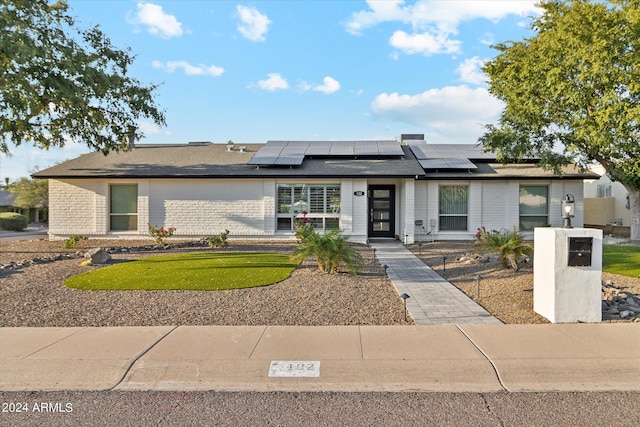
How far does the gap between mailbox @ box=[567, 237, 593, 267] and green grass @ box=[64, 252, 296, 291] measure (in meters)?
5.73

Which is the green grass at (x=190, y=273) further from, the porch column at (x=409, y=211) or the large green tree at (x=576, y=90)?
the large green tree at (x=576, y=90)

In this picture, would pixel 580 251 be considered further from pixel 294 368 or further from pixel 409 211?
pixel 409 211

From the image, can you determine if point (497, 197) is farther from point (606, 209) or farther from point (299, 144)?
point (606, 209)

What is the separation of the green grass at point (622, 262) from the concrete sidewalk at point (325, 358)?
196 inches

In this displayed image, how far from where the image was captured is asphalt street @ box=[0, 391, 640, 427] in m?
3.54

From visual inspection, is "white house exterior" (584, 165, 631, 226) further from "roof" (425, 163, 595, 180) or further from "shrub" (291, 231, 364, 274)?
"shrub" (291, 231, 364, 274)

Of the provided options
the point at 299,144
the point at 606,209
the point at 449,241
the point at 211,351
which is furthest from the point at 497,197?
the point at 211,351

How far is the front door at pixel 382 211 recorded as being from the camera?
61.7 feet

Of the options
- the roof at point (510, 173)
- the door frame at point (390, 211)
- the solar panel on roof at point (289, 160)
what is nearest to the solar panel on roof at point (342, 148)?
the solar panel on roof at point (289, 160)

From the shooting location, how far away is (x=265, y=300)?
7.48 metres

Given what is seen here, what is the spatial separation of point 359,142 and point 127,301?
53.6ft

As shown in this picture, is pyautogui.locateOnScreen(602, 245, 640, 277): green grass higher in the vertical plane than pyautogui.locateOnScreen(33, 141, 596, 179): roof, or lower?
lower

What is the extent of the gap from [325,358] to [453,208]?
47.5 feet

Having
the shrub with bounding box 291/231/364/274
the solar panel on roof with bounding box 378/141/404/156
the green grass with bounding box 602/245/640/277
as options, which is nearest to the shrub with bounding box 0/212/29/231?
the solar panel on roof with bounding box 378/141/404/156
